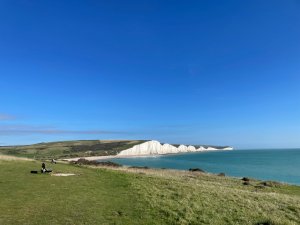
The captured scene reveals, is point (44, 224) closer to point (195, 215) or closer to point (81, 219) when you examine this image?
point (81, 219)

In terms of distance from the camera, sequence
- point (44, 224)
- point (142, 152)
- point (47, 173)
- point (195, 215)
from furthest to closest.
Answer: point (142, 152), point (47, 173), point (195, 215), point (44, 224)

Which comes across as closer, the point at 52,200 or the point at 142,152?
the point at 52,200

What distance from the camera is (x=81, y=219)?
13.0 metres

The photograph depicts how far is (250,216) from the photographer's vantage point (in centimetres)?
1545

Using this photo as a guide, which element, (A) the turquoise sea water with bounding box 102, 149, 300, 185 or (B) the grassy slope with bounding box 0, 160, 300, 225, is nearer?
(B) the grassy slope with bounding box 0, 160, 300, 225

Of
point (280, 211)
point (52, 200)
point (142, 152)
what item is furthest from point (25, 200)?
point (142, 152)

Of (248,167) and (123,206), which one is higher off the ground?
(123,206)

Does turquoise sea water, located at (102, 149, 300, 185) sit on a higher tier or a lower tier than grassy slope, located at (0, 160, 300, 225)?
lower

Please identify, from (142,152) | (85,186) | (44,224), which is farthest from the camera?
(142,152)

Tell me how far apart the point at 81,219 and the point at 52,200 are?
4.18m

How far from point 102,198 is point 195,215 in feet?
19.6

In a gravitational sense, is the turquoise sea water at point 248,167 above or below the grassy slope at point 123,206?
below

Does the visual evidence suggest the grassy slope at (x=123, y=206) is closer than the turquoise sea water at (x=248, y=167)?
Yes

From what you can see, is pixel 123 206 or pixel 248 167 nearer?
pixel 123 206
